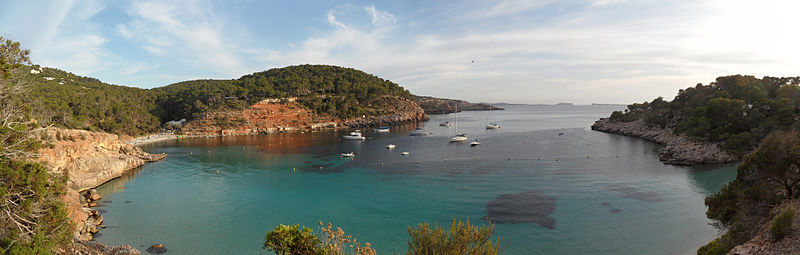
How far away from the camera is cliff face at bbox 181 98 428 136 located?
86.8m

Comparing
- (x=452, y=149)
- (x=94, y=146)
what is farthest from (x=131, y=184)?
(x=452, y=149)

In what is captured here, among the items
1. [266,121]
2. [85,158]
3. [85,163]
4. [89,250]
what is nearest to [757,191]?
[89,250]

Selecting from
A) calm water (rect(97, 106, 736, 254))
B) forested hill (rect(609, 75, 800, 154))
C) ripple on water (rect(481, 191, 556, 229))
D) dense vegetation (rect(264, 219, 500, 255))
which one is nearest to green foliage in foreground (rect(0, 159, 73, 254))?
calm water (rect(97, 106, 736, 254))

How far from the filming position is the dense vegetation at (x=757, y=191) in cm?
1441

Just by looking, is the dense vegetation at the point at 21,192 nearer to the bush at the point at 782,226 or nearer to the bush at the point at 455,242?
the bush at the point at 455,242

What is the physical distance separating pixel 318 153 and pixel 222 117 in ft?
161

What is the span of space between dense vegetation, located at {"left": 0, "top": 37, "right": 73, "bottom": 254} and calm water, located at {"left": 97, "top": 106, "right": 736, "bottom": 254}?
635 cm

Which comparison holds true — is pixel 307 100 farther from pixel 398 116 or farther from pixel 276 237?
pixel 276 237

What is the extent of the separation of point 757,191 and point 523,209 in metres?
12.4

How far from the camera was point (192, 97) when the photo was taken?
10125 cm

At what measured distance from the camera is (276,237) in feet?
37.6

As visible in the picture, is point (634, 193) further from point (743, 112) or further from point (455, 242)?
point (743, 112)

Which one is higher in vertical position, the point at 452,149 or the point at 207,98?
the point at 207,98

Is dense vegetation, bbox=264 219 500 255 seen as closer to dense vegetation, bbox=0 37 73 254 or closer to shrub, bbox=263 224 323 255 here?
shrub, bbox=263 224 323 255
